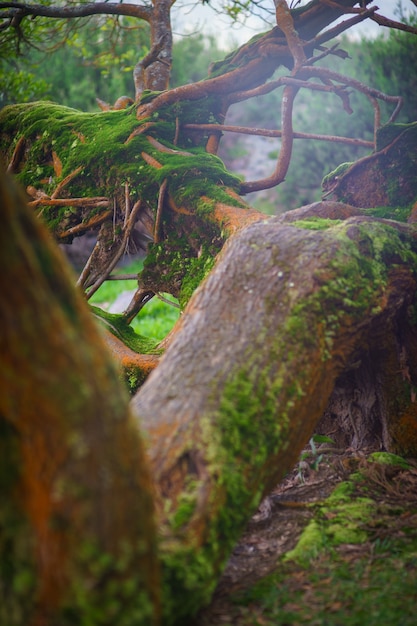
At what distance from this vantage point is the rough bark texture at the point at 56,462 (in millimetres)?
1561

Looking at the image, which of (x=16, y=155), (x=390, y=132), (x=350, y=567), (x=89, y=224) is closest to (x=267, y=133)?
(x=390, y=132)

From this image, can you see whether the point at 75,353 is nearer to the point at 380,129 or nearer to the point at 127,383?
the point at 127,383

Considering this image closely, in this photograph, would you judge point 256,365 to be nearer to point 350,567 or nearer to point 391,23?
point 350,567

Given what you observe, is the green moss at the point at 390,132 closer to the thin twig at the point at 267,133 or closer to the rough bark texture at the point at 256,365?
the thin twig at the point at 267,133

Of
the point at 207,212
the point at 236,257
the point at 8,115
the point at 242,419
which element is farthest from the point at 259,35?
the point at 242,419

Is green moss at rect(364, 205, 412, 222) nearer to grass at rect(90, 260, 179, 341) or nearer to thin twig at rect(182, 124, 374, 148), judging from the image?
thin twig at rect(182, 124, 374, 148)

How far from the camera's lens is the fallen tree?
1609 millimetres

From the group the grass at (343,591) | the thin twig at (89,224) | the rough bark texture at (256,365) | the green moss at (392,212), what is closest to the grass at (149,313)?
the thin twig at (89,224)

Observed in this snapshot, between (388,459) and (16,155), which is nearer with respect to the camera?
(388,459)

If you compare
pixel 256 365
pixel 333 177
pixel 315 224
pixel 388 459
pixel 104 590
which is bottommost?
pixel 388 459

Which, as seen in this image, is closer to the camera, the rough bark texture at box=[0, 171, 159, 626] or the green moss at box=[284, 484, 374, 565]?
the rough bark texture at box=[0, 171, 159, 626]

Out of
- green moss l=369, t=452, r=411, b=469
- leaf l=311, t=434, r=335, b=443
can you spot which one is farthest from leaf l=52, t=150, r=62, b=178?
green moss l=369, t=452, r=411, b=469

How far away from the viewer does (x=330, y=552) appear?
8.77 ft

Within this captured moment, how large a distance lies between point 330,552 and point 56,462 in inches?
64.3
